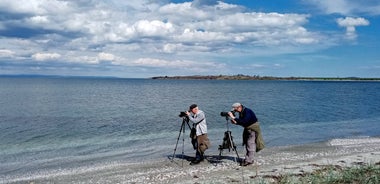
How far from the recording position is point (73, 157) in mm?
18906

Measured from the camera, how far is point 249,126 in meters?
14.5

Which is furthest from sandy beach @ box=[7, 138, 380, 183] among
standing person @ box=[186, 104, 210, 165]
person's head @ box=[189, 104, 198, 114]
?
person's head @ box=[189, 104, 198, 114]

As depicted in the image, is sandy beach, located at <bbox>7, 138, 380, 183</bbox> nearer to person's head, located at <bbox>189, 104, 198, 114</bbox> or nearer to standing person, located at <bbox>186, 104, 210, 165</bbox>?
standing person, located at <bbox>186, 104, 210, 165</bbox>

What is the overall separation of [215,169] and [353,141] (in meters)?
11.9

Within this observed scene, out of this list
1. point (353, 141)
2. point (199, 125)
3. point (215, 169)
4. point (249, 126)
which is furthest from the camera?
point (353, 141)

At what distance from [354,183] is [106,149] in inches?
541

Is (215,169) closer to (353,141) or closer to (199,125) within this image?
(199,125)

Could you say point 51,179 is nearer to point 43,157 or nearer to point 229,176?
point 43,157

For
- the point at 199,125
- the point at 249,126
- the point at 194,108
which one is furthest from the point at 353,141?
the point at 194,108

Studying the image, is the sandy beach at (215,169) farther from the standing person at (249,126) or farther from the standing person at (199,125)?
the standing person at (199,125)

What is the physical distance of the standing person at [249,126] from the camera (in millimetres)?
14221

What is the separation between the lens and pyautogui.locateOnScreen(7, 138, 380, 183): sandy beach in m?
13.7

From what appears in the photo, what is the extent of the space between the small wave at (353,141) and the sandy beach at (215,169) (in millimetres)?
2797

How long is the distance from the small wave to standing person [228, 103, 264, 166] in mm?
8955
